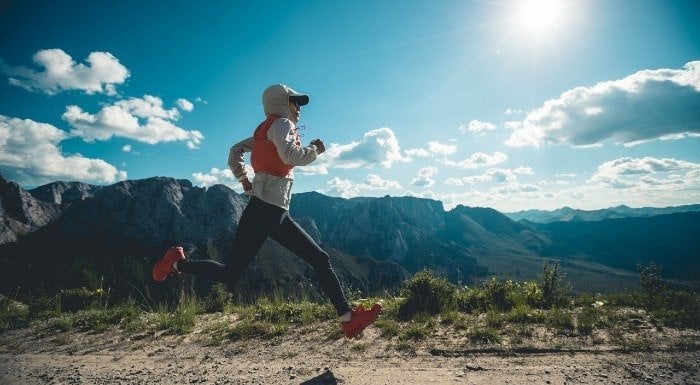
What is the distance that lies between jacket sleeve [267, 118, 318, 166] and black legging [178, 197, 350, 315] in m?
0.66

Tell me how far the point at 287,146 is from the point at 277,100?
0.86 m

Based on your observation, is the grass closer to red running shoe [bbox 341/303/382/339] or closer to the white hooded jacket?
red running shoe [bbox 341/303/382/339]

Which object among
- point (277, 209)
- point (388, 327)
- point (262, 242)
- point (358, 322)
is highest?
point (277, 209)

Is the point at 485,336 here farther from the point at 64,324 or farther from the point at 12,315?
the point at 12,315

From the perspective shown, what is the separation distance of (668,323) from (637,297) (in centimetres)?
226

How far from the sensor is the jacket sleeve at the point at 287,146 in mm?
4379

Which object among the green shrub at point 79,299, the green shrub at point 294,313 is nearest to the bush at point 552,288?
the green shrub at point 294,313

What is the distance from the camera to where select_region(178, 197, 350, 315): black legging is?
4.55 meters

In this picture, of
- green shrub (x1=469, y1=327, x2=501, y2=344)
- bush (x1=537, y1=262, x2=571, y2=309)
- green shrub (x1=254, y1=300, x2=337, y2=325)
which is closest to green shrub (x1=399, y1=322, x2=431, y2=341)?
green shrub (x1=469, y1=327, x2=501, y2=344)

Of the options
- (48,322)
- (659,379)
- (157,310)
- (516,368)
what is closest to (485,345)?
(516,368)

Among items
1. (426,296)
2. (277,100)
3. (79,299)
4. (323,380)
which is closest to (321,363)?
(323,380)

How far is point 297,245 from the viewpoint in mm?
4676

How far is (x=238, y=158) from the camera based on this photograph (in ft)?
17.7

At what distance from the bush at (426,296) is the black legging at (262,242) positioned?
232 cm
